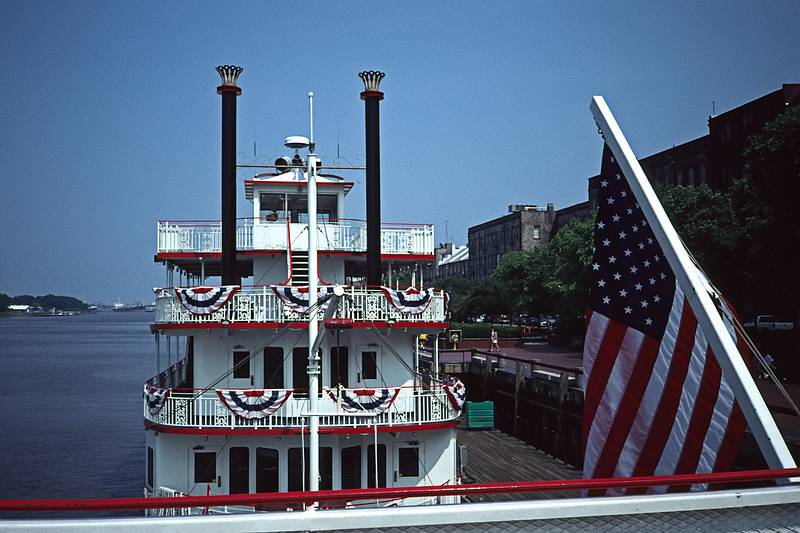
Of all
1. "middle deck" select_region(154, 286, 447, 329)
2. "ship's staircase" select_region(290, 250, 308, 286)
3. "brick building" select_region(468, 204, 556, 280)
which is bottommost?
"middle deck" select_region(154, 286, 447, 329)

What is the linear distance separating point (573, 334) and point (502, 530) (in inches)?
2220

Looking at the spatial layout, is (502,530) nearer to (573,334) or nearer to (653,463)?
(653,463)

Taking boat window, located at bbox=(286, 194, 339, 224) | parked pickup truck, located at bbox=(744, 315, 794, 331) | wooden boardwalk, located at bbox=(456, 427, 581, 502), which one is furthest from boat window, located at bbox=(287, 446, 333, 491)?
parked pickup truck, located at bbox=(744, 315, 794, 331)

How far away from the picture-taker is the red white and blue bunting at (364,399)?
16359 millimetres

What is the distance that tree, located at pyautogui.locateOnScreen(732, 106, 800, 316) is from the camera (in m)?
32.4

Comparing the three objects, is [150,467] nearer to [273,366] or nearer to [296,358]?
[273,366]

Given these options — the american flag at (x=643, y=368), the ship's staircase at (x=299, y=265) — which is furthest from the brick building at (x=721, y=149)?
the american flag at (x=643, y=368)

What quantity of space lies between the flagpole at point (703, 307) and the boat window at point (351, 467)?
12.0 meters

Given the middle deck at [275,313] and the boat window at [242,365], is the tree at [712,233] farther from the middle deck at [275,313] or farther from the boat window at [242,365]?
the boat window at [242,365]

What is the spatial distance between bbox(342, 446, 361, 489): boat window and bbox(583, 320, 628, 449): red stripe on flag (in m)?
11.1

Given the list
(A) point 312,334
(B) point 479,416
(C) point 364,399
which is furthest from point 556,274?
(A) point 312,334

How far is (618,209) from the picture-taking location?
22.6 ft

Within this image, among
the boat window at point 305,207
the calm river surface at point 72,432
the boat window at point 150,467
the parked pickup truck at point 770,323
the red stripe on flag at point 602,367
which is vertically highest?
the boat window at point 305,207

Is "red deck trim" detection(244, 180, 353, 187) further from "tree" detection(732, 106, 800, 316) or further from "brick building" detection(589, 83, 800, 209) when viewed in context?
"brick building" detection(589, 83, 800, 209)
